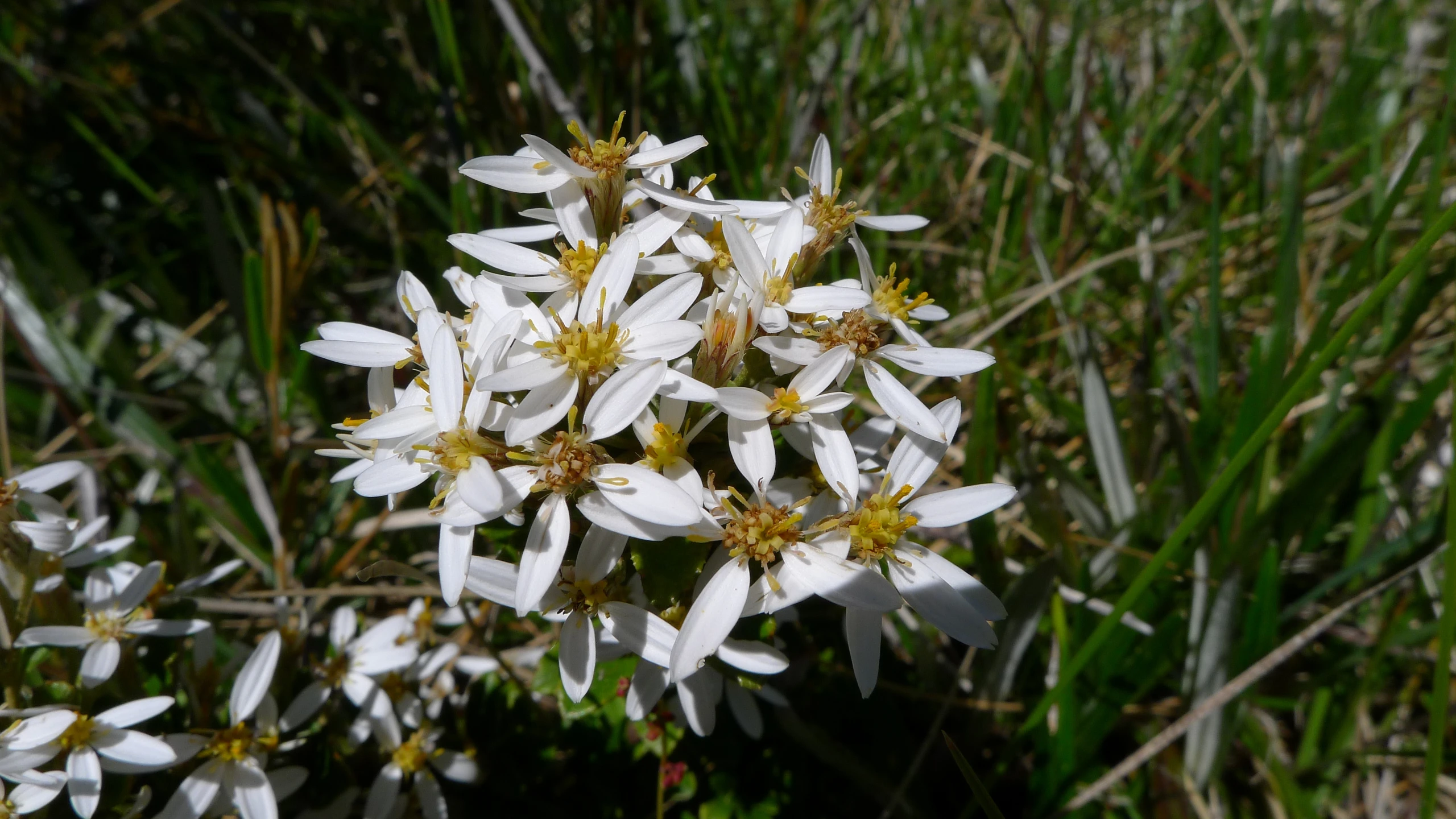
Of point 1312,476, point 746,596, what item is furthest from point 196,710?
point 1312,476

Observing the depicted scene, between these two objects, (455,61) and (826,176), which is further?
(455,61)

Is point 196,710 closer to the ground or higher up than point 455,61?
closer to the ground

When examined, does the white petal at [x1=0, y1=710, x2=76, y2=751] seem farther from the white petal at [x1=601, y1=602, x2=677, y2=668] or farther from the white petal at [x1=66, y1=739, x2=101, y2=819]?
the white petal at [x1=601, y1=602, x2=677, y2=668]

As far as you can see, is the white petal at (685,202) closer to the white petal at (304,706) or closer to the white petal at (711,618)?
the white petal at (711,618)

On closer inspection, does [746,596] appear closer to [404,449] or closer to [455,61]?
[404,449]

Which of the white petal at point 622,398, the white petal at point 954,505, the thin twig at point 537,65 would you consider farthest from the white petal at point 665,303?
the thin twig at point 537,65

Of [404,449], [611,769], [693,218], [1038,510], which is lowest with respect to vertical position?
[611,769]

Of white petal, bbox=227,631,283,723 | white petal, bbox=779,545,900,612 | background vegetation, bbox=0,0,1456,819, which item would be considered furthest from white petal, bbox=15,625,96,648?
white petal, bbox=779,545,900,612

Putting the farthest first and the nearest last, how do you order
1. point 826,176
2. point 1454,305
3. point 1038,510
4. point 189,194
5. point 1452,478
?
1. point 189,194
2. point 1454,305
3. point 1038,510
4. point 826,176
5. point 1452,478

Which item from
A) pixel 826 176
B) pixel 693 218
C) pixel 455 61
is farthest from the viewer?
pixel 455 61
